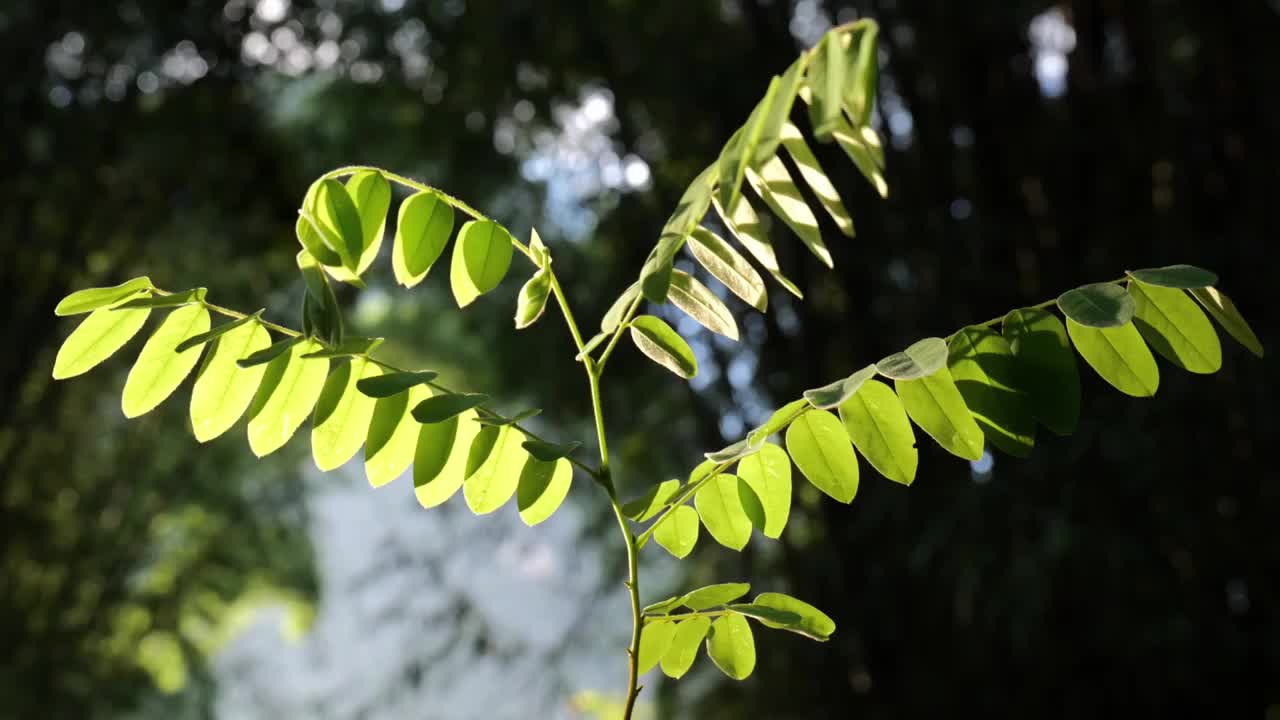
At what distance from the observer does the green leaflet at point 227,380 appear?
0.48 meters

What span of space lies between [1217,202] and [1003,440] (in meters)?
1.44

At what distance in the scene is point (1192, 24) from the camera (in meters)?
1.67

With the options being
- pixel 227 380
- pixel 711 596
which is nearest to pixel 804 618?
pixel 711 596

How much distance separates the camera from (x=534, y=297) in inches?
19.5

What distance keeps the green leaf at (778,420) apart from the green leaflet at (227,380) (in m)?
0.22

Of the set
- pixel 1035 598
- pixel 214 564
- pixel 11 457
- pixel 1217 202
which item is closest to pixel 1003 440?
pixel 1035 598

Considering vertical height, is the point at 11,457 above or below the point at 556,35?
below

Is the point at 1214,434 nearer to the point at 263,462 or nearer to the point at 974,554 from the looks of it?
the point at 974,554

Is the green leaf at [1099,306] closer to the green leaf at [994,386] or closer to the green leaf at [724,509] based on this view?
the green leaf at [994,386]

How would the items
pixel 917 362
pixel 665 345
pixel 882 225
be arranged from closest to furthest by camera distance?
pixel 917 362 → pixel 665 345 → pixel 882 225

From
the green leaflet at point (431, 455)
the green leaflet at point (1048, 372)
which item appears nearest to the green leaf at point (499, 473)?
the green leaflet at point (431, 455)

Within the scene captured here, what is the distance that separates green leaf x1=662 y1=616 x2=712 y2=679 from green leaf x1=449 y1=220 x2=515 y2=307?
0.18 metres

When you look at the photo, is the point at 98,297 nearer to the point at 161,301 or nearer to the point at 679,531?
the point at 161,301

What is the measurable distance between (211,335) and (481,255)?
0.13 metres
